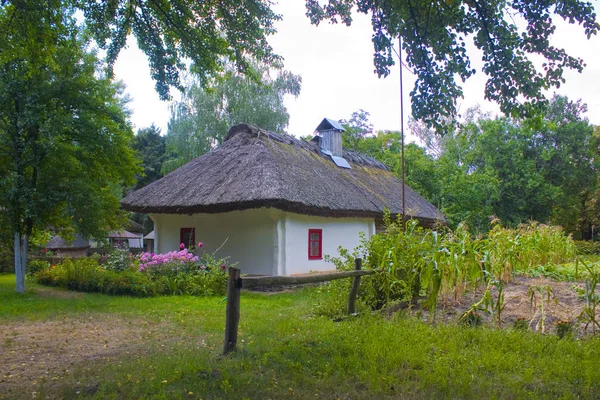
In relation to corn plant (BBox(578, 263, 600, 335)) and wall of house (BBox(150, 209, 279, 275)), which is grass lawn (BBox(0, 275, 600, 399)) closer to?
corn plant (BBox(578, 263, 600, 335))

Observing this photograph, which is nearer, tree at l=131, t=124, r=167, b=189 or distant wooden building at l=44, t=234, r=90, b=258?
distant wooden building at l=44, t=234, r=90, b=258

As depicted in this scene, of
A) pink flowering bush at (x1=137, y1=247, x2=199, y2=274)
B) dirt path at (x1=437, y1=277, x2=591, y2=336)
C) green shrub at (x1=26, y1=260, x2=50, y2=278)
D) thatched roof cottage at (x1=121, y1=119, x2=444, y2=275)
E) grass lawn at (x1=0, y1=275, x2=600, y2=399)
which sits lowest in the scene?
green shrub at (x1=26, y1=260, x2=50, y2=278)

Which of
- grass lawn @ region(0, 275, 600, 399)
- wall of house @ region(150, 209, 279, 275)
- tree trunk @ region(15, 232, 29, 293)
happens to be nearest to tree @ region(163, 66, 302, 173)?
wall of house @ region(150, 209, 279, 275)

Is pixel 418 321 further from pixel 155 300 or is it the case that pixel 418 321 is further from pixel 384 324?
pixel 155 300

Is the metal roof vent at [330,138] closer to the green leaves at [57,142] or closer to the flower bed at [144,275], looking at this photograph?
the flower bed at [144,275]

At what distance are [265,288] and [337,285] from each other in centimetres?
463

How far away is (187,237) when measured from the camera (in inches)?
550

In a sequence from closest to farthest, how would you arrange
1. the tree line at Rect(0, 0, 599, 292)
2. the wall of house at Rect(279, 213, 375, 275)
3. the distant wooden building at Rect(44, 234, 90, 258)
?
the tree line at Rect(0, 0, 599, 292) → the wall of house at Rect(279, 213, 375, 275) → the distant wooden building at Rect(44, 234, 90, 258)

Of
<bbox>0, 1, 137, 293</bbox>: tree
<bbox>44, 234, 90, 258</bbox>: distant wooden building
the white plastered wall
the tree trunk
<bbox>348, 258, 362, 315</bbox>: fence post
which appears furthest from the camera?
<bbox>44, 234, 90, 258</bbox>: distant wooden building

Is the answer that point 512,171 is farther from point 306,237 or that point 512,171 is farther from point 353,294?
point 353,294

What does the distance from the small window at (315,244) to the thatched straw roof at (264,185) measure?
30.0 inches

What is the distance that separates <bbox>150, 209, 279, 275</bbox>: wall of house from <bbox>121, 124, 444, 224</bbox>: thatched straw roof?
85 centimetres

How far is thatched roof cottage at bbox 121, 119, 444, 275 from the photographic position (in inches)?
456

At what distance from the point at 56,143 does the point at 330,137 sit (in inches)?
447
